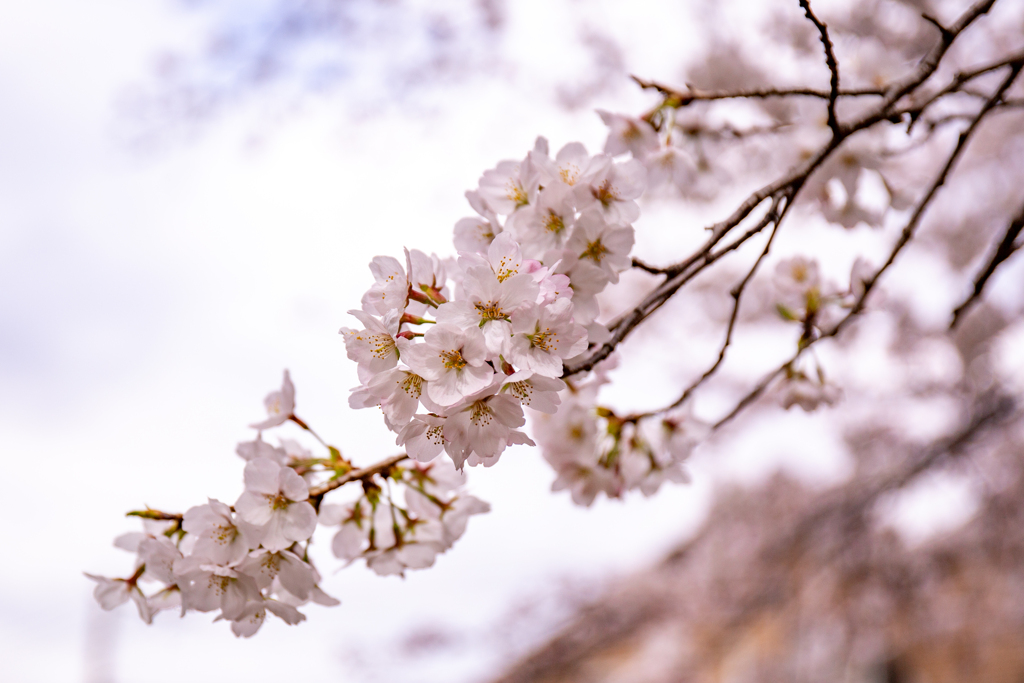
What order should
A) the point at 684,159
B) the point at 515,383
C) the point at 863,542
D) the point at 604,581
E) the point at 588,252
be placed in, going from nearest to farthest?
the point at 515,383
the point at 588,252
the point at 684,159
the point at 863,542
the point at 604,581

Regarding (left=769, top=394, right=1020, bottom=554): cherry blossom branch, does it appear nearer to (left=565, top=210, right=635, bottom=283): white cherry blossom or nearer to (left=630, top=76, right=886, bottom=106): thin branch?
(left=630, top=76, right=886, bottom=106): thin branch

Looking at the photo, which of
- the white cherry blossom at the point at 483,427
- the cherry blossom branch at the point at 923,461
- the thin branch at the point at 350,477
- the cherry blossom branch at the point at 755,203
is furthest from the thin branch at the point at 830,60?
the cherry blossom branch at the point at 923,461

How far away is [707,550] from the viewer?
7617 mm

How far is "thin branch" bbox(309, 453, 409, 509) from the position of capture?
3.17 ft

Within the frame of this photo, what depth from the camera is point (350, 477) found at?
97 centimetres

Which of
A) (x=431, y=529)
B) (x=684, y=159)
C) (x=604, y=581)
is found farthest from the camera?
(x=604, y=581)

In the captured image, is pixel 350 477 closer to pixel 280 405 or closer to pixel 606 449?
pixel 280 405

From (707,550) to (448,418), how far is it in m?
7.63

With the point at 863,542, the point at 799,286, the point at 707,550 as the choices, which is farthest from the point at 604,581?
the point at 799,286

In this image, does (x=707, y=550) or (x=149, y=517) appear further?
(x=707, y=550)

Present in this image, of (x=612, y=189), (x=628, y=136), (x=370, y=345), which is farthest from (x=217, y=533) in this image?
(x=628, y=136)

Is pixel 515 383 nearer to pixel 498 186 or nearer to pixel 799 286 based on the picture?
pixel 498 186

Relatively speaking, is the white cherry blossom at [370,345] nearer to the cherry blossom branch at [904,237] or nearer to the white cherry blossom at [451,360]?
the white cherry blossom at [451,360]

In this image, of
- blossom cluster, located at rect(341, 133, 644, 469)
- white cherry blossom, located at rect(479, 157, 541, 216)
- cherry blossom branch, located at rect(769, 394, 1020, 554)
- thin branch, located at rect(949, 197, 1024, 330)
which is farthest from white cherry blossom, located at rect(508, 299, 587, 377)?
cherry blossom branch, located at rect(769, 394, 1020, 554)
